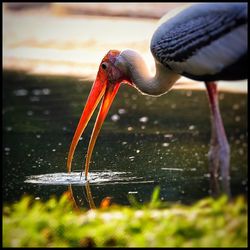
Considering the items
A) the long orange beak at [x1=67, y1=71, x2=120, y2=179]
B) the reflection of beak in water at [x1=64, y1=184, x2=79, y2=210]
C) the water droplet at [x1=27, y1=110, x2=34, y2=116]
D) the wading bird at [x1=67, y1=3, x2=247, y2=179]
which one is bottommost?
the reflection of beak in water at [x1=64, y1=184, x2=79, y2=210]

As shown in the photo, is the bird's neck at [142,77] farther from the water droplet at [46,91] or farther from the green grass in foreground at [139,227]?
the water droplet at [46,91]

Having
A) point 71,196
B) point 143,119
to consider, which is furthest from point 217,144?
point 143,119

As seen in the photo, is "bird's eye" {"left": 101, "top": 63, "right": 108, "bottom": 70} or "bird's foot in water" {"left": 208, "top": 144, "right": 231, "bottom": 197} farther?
"bird's eye" {"left": 101, "top": 63, "right": 108, "bottom": 70}

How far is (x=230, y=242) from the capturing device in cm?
570

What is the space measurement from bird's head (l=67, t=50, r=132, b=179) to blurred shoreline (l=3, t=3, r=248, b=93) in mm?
3719

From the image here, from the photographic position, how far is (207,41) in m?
6.79

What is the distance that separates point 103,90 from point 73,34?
7.99 meters

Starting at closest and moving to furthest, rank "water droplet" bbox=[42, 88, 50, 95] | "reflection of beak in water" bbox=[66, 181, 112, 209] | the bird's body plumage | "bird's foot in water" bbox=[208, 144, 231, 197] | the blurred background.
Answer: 1. the bird's body plumage
2. "bird's foot in water" bbox=[208, 144, 231, 197]
3. "reflection of beak in water" bbox=[66, 181, 112, 209]
4. the blurred background
5. "water droplet" bbox=[42, 88, 50, 95]

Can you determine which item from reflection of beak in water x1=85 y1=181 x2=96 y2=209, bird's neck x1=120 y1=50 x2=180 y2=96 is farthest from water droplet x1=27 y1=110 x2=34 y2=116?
reflection of beak in water x1=85 y1=181 x2=96 y2=209

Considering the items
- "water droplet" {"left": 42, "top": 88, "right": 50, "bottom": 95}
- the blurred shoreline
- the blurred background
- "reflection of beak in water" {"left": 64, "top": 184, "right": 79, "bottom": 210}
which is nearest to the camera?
"reflection of beak in water" {"left": 64, "top": 184, "right": 79, "bottom": 210}

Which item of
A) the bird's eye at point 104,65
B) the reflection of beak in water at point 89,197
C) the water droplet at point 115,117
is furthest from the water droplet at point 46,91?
the reflection of beak in water at point 89,197

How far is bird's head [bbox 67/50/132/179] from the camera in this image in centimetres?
813

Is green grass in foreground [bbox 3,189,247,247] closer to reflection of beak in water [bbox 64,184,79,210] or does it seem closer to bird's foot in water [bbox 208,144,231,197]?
bird's foot in water [bbox 208,144,231,197]

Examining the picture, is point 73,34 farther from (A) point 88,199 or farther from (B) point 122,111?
(A) point 88,199
